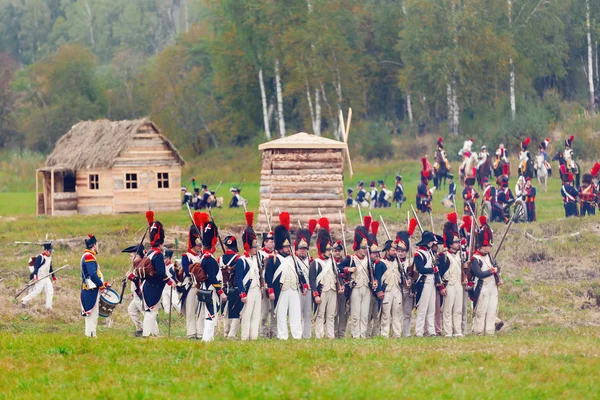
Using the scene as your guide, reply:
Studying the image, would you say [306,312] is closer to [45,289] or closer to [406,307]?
[406,307]

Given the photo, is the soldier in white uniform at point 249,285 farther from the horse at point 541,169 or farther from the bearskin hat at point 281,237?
the horse at point 541,169

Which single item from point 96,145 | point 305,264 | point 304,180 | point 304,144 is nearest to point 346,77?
point 96,145

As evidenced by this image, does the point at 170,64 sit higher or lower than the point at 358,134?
higher

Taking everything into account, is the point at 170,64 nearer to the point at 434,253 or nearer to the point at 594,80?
the point at 594,80

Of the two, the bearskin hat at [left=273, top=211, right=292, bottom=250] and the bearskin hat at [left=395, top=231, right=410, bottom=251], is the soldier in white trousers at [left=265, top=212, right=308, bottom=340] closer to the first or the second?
the bearskin hat at [left=273, top=211, right=292, bottom=250]

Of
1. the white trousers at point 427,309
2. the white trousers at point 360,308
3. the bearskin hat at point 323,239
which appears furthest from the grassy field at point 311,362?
the bearskin hat at point 323,239

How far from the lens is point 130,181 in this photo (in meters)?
→ 46.9

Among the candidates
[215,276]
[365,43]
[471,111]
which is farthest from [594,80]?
[215,276]

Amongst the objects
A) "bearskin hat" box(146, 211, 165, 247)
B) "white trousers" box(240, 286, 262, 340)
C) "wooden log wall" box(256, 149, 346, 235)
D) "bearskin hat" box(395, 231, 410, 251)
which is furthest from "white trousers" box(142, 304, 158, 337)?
"wooden log wall" box(256, 149, 346, 235)

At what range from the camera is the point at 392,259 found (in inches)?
875

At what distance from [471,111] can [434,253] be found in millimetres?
42809

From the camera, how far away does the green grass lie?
14.5 m

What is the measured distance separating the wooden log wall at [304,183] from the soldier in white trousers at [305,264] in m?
13.5

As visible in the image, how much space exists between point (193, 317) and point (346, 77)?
42.0m
